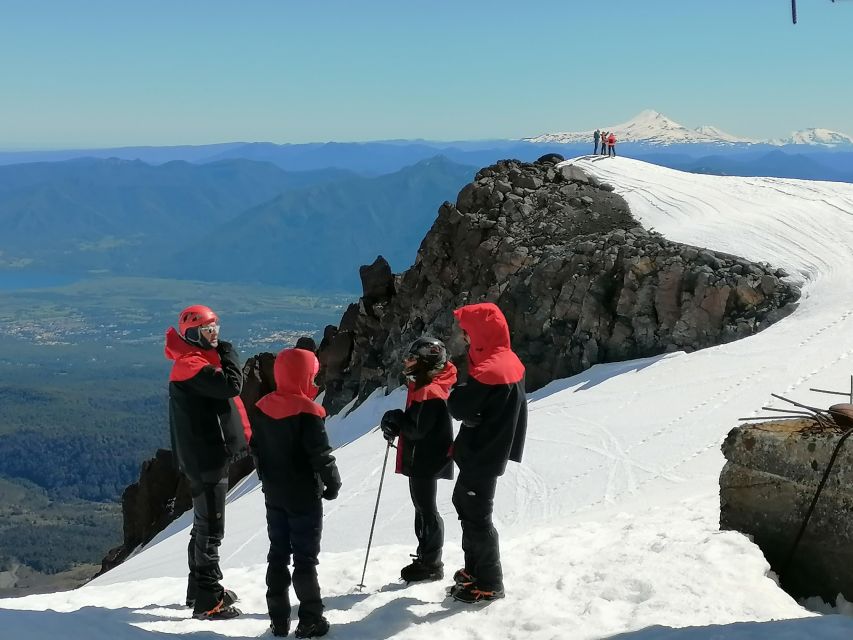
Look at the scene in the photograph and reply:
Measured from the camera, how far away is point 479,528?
22.5ft

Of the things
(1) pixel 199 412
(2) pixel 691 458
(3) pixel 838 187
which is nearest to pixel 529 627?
(1) pixel 199 412

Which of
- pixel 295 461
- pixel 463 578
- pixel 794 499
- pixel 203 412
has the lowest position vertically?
pixel 463 578

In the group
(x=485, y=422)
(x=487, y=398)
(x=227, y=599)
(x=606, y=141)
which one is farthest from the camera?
(x=606, y=141)

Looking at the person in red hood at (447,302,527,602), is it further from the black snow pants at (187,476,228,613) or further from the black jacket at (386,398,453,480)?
the black snow pants at (187,476,228,613)

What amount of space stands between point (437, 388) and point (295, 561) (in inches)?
73.0

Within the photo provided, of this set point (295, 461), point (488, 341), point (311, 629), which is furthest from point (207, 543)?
point (488, 341)

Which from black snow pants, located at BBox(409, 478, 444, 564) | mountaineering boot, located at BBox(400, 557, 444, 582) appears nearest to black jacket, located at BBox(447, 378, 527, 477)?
black snow pants, located at BBox(409, 478, 444, 564)

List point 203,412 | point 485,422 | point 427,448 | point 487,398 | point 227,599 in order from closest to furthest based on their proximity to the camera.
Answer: point 487,398 < point 485,422 < point 203,412 < point 427,448 < point 227,599

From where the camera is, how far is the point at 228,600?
24.3 feet

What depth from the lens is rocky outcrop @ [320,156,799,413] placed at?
20.8 m

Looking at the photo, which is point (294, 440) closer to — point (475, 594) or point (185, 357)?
point (185, 357)

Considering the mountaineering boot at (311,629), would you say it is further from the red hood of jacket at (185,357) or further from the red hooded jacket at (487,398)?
the red hood of jacket at (185,357)

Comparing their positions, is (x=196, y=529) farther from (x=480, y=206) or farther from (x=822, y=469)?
(x=480, y=206)

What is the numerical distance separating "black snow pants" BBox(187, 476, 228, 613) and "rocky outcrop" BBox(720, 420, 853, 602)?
4627mm
